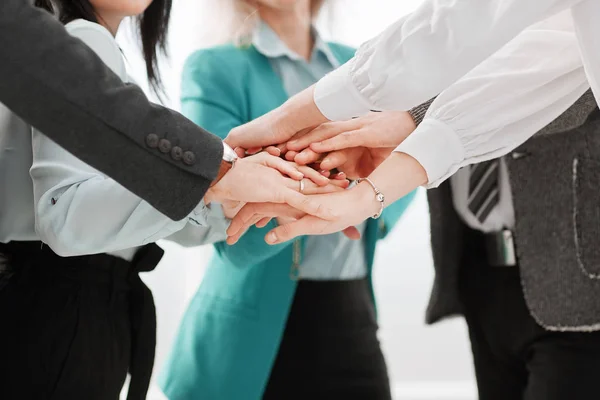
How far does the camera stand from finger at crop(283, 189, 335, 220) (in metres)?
1.00

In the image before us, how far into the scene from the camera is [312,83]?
1546 millimetres

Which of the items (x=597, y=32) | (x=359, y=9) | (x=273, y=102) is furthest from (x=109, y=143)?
(x=359, y=9)

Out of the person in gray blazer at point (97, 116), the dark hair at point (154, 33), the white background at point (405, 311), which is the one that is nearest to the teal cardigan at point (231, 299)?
the dark hair at point (154, 33)

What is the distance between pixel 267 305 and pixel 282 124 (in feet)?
1.28

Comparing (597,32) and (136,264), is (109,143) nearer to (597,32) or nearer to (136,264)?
(136,264)

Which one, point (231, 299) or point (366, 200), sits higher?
Answer: point (366, 200)

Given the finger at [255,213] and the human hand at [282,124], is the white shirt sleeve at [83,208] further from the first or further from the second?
the human hand at [282,124]

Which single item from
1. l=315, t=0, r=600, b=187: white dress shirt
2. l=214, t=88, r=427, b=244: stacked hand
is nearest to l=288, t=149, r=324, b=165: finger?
l=214, t=88, r=427, b=244: stacked hand

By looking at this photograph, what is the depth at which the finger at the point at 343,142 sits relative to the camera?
116cm

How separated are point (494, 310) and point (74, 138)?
0.91 meters

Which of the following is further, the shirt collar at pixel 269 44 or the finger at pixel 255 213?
the shirt collar at pixel 269 44

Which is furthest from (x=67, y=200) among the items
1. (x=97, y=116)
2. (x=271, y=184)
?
(x=271, y=184)

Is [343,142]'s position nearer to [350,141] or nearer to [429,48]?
[350,141]

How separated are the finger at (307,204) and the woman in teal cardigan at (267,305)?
9.8 inches
